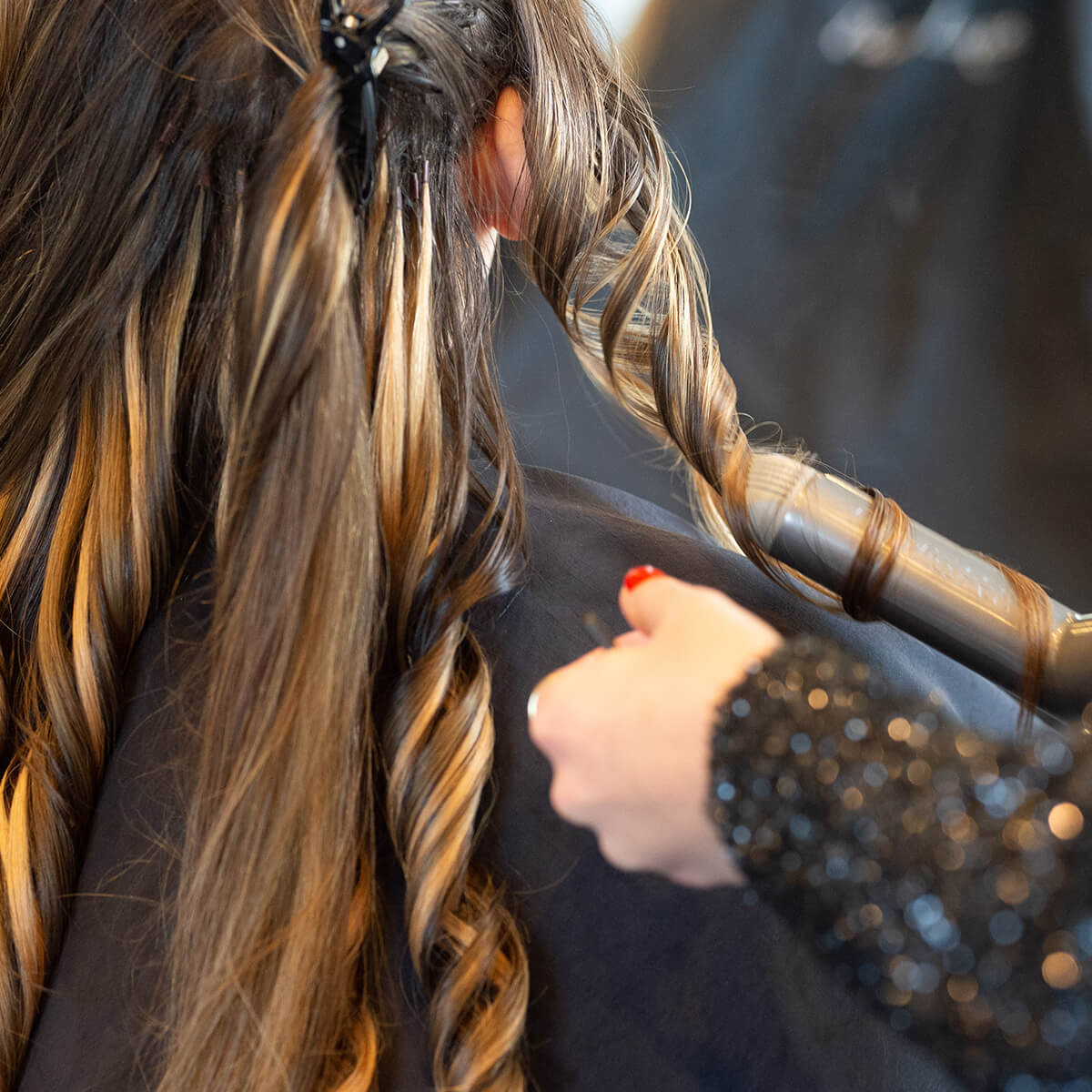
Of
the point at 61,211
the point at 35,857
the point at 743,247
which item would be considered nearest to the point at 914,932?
the point at 35,857

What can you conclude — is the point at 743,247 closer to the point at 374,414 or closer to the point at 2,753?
the point at 374,414

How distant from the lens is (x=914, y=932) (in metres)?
0.37

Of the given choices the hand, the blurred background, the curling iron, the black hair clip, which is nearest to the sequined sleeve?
the hand

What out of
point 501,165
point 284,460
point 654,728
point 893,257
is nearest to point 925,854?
point 654,728

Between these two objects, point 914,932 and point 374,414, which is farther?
point 374,414

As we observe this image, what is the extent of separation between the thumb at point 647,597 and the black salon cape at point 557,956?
5 cm

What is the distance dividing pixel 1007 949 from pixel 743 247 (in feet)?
3.01

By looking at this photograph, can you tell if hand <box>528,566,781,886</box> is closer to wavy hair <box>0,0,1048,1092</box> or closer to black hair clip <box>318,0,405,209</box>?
wavy hair <box>0,0,1048,1092</box>

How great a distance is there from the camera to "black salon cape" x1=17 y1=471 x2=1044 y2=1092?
463 mm

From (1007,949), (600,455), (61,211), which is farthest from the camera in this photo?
(600,455)

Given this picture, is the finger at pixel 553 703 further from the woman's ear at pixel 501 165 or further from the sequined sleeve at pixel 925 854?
the woman's ear at pixel 501 165

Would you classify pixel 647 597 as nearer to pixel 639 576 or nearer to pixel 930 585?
pixel 639 576

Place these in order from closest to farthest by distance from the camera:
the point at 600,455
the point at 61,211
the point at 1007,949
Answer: the point at 1007,949
the point at 61,211
the point at 600,455

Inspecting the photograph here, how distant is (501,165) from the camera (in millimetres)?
612
